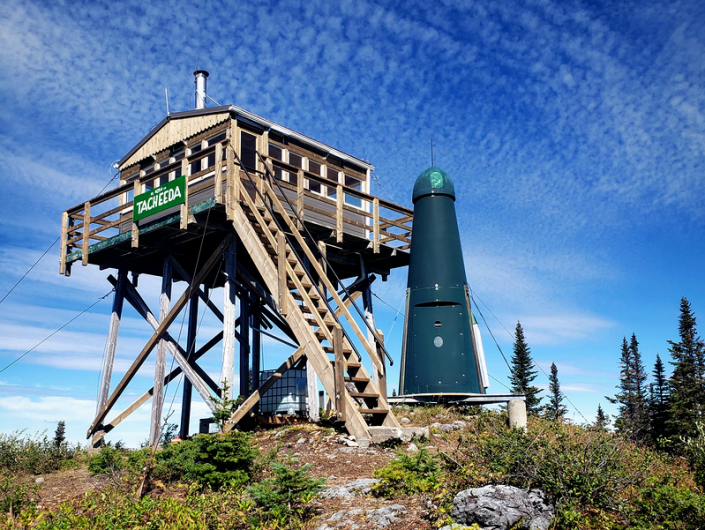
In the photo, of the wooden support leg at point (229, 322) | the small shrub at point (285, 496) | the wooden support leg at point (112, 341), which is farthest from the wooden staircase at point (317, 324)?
the wooden support leg at point (112, 341)

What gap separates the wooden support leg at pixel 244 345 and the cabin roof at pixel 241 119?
207 inches

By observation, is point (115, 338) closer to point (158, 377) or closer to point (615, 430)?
point (158, 377)

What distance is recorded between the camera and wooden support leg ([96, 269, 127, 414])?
1931cm

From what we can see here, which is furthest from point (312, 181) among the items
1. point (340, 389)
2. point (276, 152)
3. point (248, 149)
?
point (340, 389)

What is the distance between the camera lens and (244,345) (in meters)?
18.9

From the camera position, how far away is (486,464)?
7.68m

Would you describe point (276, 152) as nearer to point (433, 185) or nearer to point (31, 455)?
point (433, 185)

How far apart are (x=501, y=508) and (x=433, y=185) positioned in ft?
37.1

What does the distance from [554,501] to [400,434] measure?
4660 millimetres

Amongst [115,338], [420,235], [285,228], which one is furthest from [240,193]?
[115,338]

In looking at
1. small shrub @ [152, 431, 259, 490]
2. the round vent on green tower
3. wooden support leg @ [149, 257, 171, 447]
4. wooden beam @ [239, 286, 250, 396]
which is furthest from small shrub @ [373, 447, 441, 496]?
wooden support leg @ [149, 257, 171, 447]

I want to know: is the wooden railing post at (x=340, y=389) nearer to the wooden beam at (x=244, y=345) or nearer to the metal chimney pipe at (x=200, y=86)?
the wooden beam at (x=244, y=345)

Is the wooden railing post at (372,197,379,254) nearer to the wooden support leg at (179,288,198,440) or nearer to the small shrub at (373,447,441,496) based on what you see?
the wooden support leg at (179,288,198,440)

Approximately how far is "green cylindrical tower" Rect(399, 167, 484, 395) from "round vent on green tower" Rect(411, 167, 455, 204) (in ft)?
0.09
